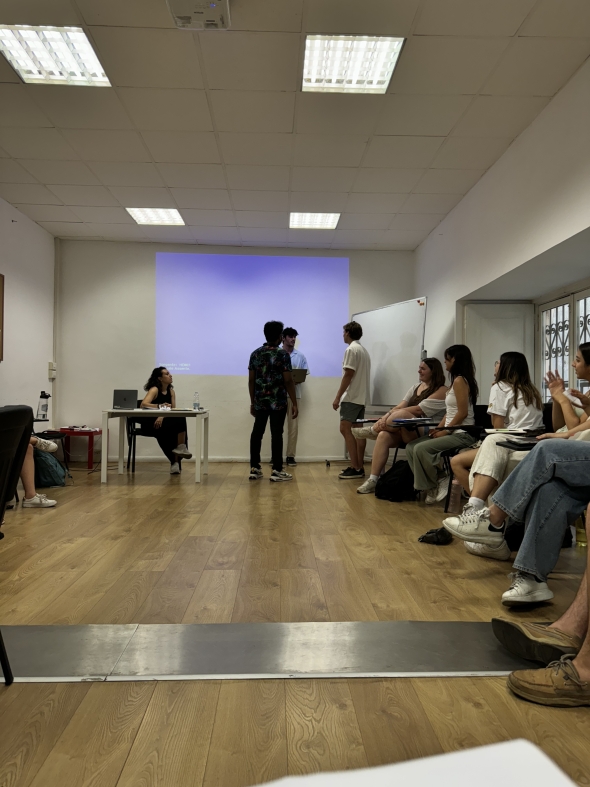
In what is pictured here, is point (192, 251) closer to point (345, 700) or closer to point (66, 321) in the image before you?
point (66, 321)

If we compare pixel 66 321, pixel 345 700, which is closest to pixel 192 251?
pixel 66 321

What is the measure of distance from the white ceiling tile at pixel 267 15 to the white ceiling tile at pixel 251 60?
6 cm

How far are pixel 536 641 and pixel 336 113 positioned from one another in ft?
11.5

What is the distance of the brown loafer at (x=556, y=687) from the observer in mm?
1522

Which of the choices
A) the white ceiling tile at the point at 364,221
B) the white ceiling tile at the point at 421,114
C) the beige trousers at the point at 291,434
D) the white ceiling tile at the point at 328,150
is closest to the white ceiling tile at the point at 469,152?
the white ceiling tile at the point at 421,114

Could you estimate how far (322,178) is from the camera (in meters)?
5.22

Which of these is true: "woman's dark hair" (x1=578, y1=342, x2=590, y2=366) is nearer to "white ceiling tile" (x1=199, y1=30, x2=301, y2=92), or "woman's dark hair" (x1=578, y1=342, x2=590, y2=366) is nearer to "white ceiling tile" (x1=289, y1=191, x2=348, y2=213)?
"white ceiling tile" (x1=199, y1=30, x2=301, y2=92)

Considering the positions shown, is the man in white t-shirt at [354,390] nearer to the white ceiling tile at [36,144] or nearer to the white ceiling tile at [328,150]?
the white ceiling tile at [328,150]

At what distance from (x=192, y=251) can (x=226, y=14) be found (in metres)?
4.71

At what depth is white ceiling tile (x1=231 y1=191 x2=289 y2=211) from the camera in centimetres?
565

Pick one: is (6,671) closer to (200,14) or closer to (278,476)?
(200,14)

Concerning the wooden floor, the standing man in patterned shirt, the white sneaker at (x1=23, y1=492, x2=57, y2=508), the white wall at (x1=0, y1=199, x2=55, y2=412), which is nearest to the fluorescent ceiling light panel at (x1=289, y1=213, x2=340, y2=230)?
the standing man in patterned shirt

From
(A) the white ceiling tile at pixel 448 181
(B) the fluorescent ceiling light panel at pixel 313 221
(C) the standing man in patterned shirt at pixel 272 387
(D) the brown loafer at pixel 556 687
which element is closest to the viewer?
(D) the brown loafer at pixel 556 687

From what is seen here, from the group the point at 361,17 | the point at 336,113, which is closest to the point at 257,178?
the point at 336,113
